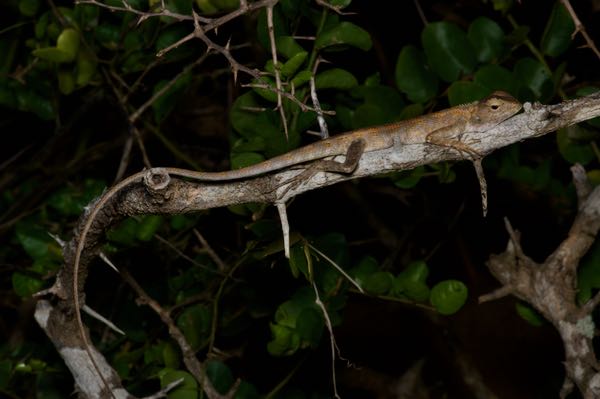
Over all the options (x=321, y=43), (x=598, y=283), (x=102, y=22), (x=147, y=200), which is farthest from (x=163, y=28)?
(x=598, y=283)

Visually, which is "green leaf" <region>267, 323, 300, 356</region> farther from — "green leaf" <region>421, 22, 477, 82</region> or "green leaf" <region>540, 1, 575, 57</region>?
"green leaf" <region>540, 1, 575, 57</region>

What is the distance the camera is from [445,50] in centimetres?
287

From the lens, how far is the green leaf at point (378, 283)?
2725 mm

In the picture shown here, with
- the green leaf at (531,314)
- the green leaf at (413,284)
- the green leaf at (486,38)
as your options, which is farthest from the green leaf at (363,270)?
the green leaf at (486,38)

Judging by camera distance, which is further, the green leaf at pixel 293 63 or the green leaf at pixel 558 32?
the green leaf at pixel 558 32

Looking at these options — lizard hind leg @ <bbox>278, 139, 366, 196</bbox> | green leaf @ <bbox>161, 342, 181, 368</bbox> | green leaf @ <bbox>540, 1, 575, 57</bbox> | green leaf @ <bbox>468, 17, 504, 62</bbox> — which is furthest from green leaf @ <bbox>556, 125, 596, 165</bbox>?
green leaf @ <bbox>161, 342, 181, 368</bbox>

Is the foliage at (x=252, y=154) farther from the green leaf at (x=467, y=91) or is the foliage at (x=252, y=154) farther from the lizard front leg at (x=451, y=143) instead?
the lizard front leg at (x=451, y=143)

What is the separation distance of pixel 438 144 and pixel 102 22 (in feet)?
5.96

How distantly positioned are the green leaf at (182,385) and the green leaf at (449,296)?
0.96m

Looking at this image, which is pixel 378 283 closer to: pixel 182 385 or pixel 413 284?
pixel 413 284

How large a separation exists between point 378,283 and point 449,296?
26 cm

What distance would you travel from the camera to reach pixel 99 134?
4.66 metres

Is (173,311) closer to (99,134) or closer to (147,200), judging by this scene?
(147,200)

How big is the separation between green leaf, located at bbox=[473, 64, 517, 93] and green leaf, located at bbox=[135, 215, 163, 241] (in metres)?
1.34
